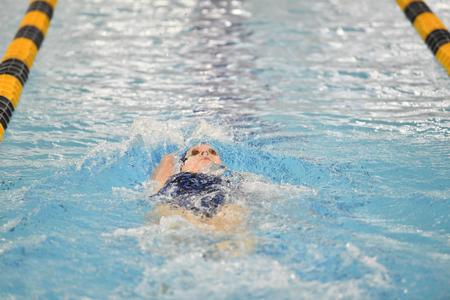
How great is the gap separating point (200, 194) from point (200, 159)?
41 centimetres

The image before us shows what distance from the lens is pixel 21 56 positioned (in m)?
5.94

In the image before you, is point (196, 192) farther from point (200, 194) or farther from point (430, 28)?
point (430, 28)

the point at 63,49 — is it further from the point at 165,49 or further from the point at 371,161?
the point at 371,161

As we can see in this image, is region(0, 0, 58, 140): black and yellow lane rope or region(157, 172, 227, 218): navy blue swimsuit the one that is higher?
region(157, 172, 227, 218): navy blue swimsuit

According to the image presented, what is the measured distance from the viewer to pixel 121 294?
8.22 ft

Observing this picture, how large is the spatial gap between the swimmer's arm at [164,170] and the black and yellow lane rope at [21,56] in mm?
1302

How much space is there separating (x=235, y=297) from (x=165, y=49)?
4.80 meters

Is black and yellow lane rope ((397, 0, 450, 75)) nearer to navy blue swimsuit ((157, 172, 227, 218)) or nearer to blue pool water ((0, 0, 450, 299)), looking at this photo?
blue pool water ((0, 0, 450, 299))

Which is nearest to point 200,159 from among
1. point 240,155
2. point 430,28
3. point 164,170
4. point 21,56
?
point 164,170

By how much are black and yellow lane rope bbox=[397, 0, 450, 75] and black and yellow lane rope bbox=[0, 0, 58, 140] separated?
3846mm

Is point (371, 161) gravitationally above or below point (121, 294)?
below

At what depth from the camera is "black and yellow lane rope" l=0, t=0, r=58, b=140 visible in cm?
495

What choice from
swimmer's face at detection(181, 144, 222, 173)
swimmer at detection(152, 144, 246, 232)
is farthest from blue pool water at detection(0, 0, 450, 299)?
swimmer's face at detection(181, 144, 222, 173)

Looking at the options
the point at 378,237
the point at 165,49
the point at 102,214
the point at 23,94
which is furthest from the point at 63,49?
the point at 378,237
